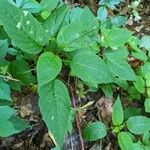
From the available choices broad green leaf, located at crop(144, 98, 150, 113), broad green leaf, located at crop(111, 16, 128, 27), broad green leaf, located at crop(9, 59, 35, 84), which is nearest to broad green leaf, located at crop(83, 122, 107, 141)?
broad green leaf, located at crop(144, 98, 150, 113)

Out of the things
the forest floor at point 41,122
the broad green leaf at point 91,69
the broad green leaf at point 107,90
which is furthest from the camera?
the broad green leaf at point 107,90

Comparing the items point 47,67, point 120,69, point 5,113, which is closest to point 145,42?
point 120,69

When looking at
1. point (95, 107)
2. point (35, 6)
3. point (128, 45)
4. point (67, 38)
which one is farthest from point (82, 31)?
point (128, 45)

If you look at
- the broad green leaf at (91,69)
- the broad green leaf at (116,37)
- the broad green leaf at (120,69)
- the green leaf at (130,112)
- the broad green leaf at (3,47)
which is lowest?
the green leaf at (130,112)

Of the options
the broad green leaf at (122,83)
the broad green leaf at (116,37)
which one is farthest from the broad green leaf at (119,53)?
the broad green leaf at (122,83)

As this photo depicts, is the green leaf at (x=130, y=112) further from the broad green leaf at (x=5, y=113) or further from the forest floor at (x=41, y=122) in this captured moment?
the broad green leaf at (x=5, y=113)

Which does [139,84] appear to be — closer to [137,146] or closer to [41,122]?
[137,146]

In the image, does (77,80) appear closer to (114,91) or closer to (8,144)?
(114,91)
